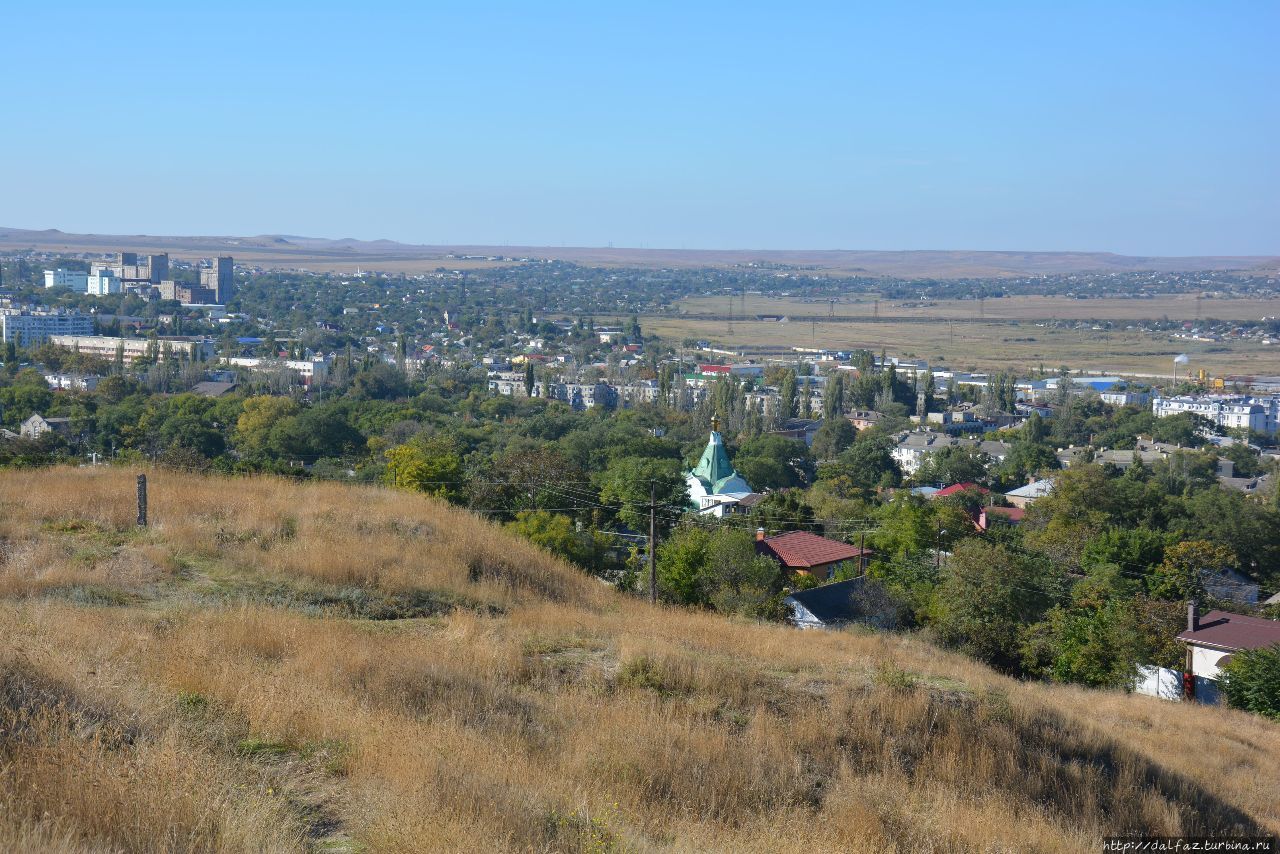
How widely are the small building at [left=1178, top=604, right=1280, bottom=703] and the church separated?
1525cm

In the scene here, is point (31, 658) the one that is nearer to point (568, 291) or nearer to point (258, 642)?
point (258, 642)

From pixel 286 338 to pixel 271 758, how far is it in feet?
307

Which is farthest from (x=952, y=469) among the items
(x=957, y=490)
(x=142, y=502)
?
(x=142, y=502)

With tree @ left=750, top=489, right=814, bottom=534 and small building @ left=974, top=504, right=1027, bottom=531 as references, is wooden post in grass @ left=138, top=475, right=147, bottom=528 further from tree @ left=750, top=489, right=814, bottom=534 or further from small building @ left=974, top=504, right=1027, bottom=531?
small building @ left=974, top=504, right=1027, bottom=531

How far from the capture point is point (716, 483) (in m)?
33.4

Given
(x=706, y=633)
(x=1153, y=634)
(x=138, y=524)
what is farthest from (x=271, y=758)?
(x=1153, y=634)

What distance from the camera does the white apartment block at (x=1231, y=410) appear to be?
6141 cm

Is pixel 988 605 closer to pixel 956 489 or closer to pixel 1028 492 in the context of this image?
→ pixel 956 489

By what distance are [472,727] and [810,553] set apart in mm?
18816

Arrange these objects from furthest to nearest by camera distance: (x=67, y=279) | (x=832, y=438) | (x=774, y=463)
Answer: (x=67, y=279)
(x=832, y=438)
(x=774, y=463)

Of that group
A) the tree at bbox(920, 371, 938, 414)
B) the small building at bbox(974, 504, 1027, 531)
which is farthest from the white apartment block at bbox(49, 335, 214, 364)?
the small building at bbox(974, 504, 1027, 531)

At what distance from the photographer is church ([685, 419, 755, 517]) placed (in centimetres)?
3212

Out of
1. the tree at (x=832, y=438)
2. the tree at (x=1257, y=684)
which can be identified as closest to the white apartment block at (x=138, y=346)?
the tree at (x=832, y=438)

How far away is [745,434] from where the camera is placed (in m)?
49.9
